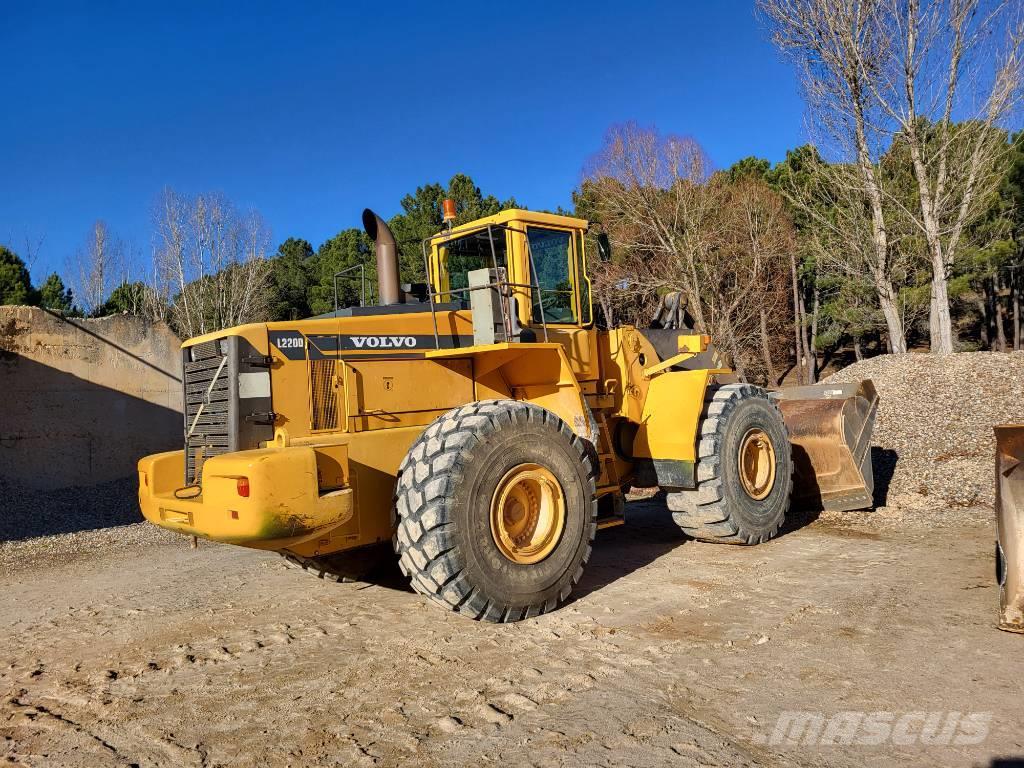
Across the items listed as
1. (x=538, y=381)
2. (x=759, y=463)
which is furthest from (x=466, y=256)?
(x=759, y=463)

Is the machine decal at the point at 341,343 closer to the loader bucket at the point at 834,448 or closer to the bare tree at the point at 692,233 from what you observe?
the loader bucket at the point at 834,448

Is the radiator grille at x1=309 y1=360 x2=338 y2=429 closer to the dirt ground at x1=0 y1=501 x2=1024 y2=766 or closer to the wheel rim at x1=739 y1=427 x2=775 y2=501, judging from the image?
the dirt ground at x1=0 y1=501 x2=1024 y2=766

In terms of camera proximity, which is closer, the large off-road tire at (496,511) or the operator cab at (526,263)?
the large off-road tire at (496,511)

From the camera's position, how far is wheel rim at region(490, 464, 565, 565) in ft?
16.3

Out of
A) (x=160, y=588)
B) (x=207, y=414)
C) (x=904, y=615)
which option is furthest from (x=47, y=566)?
(x=904, y=615)

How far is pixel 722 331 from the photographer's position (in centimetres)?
2570

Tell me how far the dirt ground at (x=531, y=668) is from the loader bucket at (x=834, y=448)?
1589mm

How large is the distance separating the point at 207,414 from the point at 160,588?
2.27 m

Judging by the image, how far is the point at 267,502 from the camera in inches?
168

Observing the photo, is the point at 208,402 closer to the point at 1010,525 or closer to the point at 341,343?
the point at 341,343

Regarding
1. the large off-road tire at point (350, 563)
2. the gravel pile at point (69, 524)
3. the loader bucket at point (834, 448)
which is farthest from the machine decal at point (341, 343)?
the gravel pile at point (69, 524)

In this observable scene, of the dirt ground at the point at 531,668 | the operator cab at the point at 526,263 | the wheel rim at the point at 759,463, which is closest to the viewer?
the dirt ground at the point at 531,668

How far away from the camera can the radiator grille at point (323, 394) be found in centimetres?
509

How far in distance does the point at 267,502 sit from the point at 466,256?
3179mm
